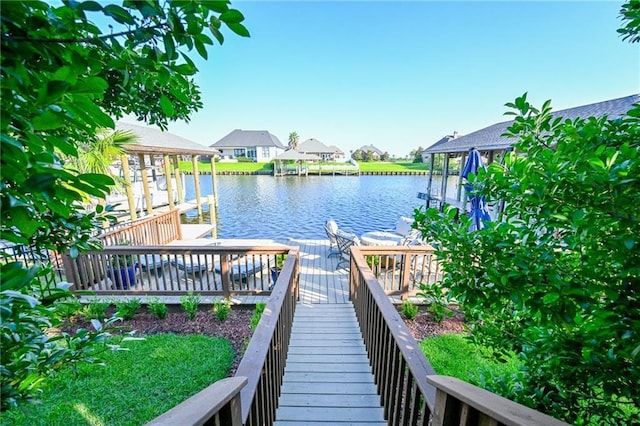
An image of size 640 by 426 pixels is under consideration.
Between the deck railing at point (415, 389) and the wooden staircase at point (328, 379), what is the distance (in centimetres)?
14

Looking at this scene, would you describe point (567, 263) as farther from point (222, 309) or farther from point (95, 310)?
point (95, 310)

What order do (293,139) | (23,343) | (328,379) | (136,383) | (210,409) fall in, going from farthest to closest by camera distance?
1. (293,139)
2. (136,383)
3. (328,379)
4. (210,409)
5. (23,343)

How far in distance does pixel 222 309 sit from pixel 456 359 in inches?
140

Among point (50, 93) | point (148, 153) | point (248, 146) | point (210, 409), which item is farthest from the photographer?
point (248, 146)

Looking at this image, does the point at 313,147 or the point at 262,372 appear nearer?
the point at 262,372

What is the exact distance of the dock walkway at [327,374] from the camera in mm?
2234

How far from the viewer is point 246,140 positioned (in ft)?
181

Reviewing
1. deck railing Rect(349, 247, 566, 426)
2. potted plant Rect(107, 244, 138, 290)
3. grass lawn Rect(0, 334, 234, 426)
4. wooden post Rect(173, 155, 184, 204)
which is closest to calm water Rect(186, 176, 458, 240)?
wooden post Rect(173, 155, 184, 204)

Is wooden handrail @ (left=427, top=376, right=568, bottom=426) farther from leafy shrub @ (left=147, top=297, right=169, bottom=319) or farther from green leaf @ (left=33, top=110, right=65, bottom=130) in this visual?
leafy shrub @ (left=147, top=297, right=169, bottom=319)

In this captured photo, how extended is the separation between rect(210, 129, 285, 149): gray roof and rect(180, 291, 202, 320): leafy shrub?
5273 centimetres

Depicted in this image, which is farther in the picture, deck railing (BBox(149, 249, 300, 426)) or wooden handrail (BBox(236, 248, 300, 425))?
wooden handrail (BBox(236, 248, 300, 425))

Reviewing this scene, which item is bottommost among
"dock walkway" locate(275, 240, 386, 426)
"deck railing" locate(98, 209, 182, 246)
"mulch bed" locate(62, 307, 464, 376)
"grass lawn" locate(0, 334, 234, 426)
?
"mulch bed" locate(62, 307, 464, 376)

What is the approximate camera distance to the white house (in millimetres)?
54438

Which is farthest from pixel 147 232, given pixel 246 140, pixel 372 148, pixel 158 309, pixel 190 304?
pixel 372 148
